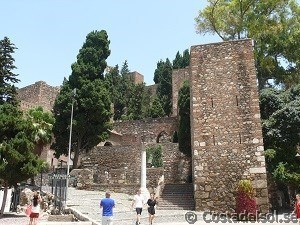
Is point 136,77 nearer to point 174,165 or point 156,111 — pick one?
point 156,111

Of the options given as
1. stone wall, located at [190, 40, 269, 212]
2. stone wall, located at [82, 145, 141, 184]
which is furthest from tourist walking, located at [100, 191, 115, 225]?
stone wall, located at [82, 145, 141, 184]

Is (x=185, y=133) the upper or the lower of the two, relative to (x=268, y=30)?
lower

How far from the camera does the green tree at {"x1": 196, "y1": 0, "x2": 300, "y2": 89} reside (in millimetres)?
21125

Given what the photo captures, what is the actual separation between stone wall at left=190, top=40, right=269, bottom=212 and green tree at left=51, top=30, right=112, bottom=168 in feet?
39.8

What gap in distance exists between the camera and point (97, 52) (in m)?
28.5

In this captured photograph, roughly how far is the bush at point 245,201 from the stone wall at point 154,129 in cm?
2248

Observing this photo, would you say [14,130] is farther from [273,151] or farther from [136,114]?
[136,114]

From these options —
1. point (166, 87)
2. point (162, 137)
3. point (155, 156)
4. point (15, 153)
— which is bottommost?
point (15, 153)

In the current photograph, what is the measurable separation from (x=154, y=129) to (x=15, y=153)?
24.1m

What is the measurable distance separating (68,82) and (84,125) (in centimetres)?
406

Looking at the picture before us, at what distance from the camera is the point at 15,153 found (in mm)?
13898

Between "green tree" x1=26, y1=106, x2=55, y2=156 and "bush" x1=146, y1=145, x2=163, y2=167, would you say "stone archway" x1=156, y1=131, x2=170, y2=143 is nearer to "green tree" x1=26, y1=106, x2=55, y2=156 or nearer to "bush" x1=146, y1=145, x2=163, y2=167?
"bush" x1=146, y1=145, x2=163, y2=167

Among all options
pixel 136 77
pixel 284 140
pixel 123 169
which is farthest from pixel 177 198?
pixel 136 77

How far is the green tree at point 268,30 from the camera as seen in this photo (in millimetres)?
21125
